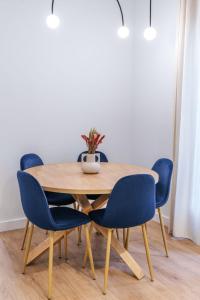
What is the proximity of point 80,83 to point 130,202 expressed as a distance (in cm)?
203

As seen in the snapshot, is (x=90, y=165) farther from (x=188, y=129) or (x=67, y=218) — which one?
(x=188, y=129)

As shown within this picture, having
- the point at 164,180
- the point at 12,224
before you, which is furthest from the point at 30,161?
the point at 164,180

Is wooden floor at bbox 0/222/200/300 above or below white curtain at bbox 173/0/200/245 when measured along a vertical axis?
below

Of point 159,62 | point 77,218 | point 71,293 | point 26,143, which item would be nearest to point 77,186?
point 77,218

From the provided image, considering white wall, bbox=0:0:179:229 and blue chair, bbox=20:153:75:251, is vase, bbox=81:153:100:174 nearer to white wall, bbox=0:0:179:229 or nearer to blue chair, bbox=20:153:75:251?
blue chair, bbox=20:153:75:251

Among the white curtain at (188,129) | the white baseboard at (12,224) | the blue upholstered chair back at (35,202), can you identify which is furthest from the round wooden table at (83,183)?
the white baseboard at (12,224)

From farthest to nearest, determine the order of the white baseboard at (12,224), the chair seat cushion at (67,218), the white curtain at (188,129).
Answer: the white baseboard at (12,224), the white curtain at (188,129), the chair seat cushion at (67,218)

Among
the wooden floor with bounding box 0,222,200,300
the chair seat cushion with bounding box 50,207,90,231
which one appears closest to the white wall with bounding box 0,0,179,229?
the wooden floor with bounding box 0,222,200,300

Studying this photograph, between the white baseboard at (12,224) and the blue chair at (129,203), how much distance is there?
5.09ft

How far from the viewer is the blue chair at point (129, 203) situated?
251 cm

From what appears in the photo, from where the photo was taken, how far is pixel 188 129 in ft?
11.7

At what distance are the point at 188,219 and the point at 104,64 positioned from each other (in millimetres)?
2085

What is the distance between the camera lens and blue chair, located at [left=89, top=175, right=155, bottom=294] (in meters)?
2.51

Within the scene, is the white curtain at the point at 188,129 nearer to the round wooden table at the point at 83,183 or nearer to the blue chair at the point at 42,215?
the round wooden table at the point at 83,183
